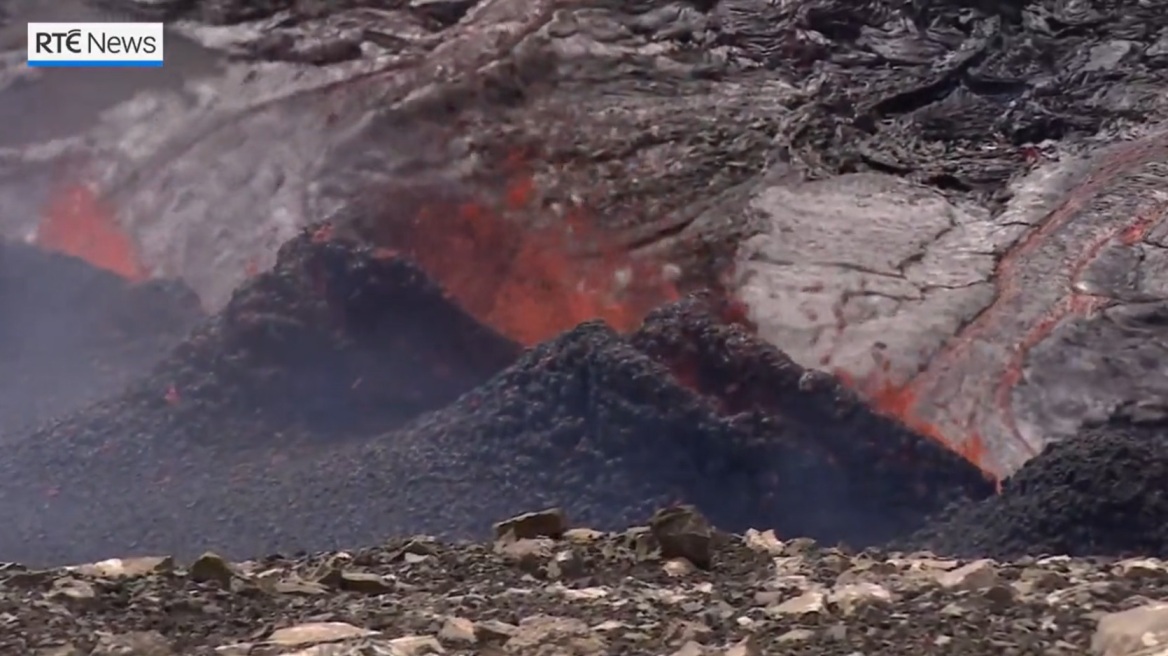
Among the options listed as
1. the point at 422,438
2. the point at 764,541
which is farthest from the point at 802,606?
the point at 422,438

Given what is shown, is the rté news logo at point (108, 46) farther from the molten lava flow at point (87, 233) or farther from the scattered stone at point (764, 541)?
the scattered stone at point (764, 541)

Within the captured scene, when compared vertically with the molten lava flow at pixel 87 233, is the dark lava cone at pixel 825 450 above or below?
below

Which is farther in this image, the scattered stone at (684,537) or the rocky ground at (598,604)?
the scattered stone at (684,537)

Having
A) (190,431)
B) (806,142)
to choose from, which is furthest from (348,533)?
(806,142)

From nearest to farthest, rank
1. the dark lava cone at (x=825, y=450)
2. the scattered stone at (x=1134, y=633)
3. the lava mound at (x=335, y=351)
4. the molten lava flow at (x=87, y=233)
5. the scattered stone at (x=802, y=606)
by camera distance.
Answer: the scattered stone at (x=1134, y=633) < the scattered stone at (x=802, y=606) < the dark lava cone at (x=825, y=450) < the lava mound at (x=335, y=351) < the molten lava flow at (x=87, y=233)

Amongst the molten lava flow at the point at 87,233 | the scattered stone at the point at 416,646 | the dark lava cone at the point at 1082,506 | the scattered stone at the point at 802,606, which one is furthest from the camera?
the molten lava flow at the point at 87,233

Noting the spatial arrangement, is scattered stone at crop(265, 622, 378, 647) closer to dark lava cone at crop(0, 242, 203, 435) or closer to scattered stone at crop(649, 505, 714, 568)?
scattered stone at crop(649, 505, 714, 568)

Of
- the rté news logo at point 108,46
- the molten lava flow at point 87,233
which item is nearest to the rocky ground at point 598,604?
the molten lava flow at point 87,233

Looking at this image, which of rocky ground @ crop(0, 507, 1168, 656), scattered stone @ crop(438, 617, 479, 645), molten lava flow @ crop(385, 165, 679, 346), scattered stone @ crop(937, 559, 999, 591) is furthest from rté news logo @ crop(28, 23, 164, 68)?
scattered stone @ crop(937, 559, 999, 591)
